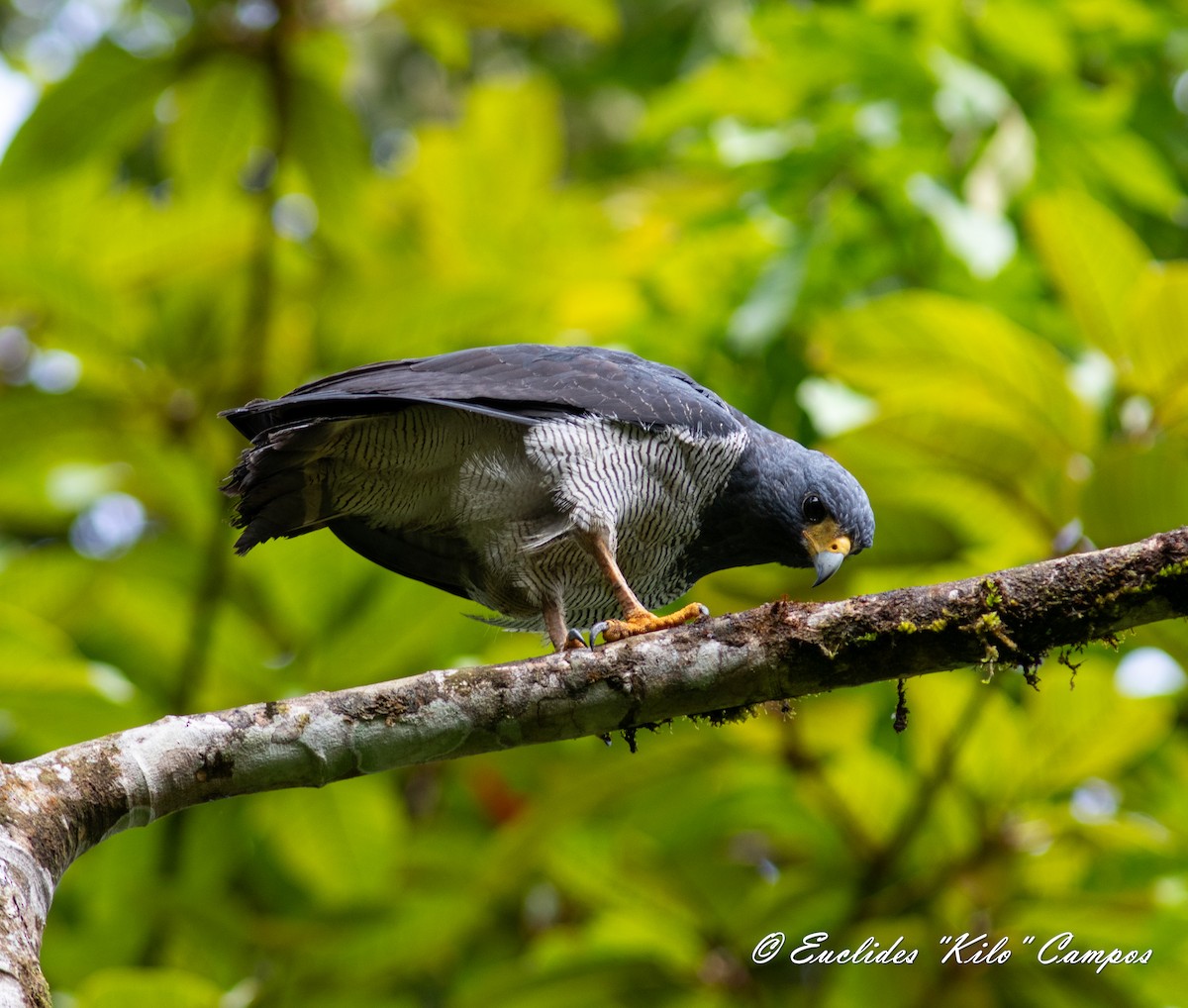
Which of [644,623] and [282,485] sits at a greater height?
[282,485]

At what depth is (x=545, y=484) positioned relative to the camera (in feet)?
13.6

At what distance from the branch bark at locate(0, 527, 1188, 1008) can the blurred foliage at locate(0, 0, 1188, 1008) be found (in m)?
1.33

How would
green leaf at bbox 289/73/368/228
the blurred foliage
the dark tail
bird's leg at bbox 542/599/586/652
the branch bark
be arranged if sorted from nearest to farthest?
the branch bark → the dark tail → bird's leg at bbox 542/599/586/652 → the blurred foliage → green leaf at bbox 289/73/368/228

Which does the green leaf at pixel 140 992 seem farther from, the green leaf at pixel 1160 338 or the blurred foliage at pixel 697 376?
the green leaf at pixel 1160 338

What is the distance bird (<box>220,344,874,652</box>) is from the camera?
4.07 m

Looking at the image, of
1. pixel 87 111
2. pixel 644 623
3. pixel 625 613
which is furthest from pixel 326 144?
pixel 644 623

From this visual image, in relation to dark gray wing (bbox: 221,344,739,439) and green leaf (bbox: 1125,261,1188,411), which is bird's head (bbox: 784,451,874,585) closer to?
dark gray wing (bbox: 221,344,739,439)

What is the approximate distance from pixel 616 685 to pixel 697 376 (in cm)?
294

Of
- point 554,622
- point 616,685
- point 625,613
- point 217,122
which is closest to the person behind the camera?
point 616,685

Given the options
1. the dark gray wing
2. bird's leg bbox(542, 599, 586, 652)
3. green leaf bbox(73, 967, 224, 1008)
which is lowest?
green leaf bbox(73, 967, 224, 1008)

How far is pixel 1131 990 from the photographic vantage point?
17.6ft

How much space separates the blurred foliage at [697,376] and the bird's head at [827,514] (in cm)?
29

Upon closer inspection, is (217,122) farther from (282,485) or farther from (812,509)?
(812,509)

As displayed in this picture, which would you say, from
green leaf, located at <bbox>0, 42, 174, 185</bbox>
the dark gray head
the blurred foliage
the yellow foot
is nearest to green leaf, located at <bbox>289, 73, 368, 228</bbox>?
the blurred foliage
